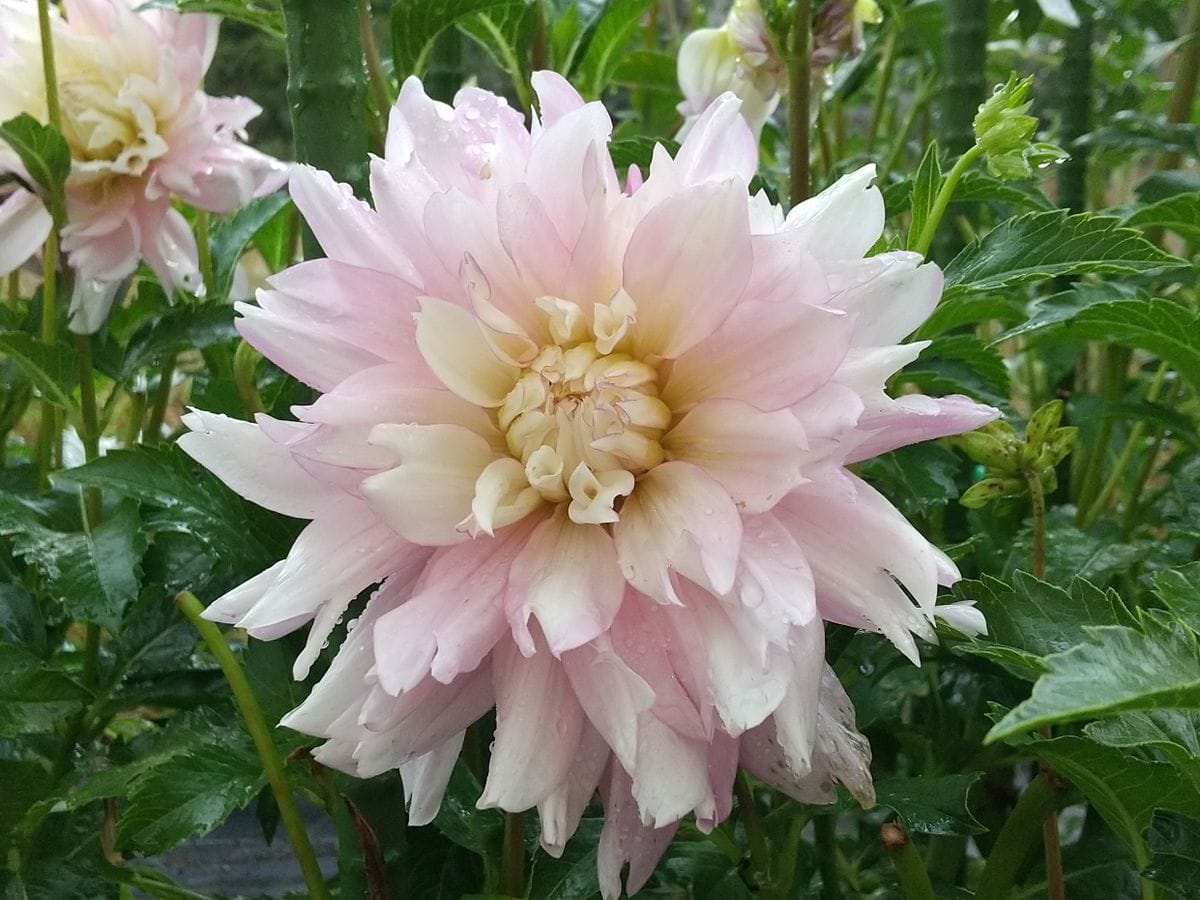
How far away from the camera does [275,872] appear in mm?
769

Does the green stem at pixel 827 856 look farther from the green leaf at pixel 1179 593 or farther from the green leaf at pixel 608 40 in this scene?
the green leaf at pixel 608 40

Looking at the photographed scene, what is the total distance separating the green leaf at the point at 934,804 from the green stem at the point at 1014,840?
1 cm

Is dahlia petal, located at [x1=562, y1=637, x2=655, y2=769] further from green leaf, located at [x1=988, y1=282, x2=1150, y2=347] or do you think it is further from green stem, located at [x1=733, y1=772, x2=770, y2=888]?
green leaf, located at [x1=988, y1=282, x2=1150, y2=347]

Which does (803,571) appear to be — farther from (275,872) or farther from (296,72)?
(275,872)

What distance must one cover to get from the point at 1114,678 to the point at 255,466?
27 cm

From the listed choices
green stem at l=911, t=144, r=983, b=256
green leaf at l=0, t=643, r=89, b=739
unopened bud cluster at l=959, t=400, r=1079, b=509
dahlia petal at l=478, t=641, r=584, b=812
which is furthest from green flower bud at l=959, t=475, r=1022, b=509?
green leaf at l=0, t=643, r=89, b=739

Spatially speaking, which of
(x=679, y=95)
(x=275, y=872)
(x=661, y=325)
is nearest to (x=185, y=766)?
(x=661, y=325)

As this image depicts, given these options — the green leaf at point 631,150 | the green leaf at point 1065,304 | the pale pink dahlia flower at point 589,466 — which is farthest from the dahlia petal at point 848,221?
the green leaf at point 631,150

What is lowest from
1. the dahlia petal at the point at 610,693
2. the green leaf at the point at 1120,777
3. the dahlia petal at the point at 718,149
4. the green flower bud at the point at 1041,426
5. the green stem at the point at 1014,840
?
the green stem at the point at 1014,840

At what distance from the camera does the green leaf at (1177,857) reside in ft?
1.17

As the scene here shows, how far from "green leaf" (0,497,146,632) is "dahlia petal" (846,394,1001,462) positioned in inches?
13.5

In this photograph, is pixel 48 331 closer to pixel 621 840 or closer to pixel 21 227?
pixel 21 227

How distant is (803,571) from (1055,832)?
8.4 inches

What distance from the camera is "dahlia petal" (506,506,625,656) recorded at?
300 mm
